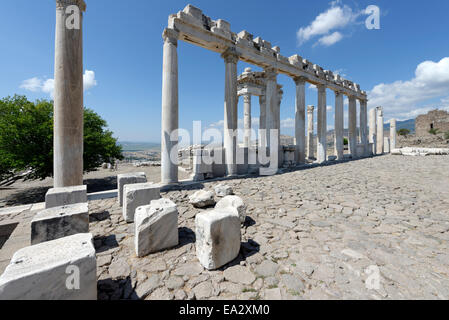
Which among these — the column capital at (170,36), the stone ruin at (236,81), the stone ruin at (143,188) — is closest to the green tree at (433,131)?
the stone ruin at (236,81)

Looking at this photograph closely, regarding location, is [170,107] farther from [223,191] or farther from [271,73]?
[271,73]

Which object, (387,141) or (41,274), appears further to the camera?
(387,141)

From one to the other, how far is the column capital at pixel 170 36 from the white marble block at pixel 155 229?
6650 mm

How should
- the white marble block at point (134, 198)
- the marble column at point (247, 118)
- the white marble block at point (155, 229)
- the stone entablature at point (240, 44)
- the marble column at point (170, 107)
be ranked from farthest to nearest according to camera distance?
1. the marble column at point (247, 118)
2. the stone entablature at point (240, 44)
3. the marble column at point (170, 107)
4. the white marble block at point (134, 198)
5. the white marble block at point (155, 229)

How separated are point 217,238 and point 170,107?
5.74 meters

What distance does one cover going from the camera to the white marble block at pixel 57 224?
2.54 metres

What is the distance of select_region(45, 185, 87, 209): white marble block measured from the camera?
3.60 m

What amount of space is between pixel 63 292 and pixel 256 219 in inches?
124

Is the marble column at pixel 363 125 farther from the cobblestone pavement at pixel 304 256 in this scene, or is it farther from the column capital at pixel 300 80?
the cobblestone pavement at pixel 304 256

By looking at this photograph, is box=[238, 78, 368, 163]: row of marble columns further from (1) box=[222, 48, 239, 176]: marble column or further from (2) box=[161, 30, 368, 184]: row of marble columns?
(1) box=[222, 48, 239, 176]: marble column

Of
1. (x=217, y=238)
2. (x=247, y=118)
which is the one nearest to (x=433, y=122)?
(x=247, y=118)
